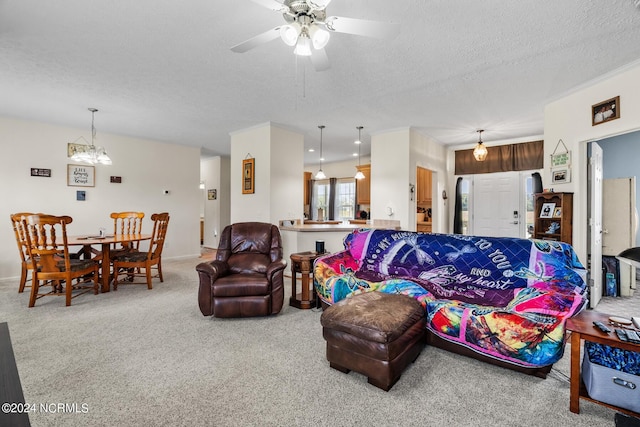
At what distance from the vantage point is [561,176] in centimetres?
394

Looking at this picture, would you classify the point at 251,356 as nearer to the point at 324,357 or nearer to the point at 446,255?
the point at 324,357

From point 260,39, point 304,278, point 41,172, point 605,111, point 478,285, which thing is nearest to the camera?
point 260,39

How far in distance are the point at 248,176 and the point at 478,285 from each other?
4.21m

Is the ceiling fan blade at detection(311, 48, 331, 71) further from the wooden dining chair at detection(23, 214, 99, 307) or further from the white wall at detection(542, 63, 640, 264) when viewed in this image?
the wooden dining chair at detection(23, 214, 99, 307)

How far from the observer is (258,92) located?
384cm

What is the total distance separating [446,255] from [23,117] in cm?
672

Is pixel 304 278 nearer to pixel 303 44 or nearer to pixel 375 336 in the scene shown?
pixel 375 336

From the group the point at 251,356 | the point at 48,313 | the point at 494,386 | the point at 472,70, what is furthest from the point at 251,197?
the point at 494,386

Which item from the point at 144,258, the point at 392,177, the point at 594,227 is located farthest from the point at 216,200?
the point at 594,227

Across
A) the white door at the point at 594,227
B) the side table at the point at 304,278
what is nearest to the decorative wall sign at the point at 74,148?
the side table at the point at 304,278

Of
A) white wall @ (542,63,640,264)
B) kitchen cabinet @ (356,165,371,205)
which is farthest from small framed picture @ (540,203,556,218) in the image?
kitchen cabinet @ (356,165,371,205)

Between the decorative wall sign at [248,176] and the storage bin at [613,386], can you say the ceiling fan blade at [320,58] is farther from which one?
the decorative wall sign at [248,176]

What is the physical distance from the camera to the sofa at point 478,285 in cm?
203

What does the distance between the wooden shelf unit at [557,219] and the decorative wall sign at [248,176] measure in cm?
450
